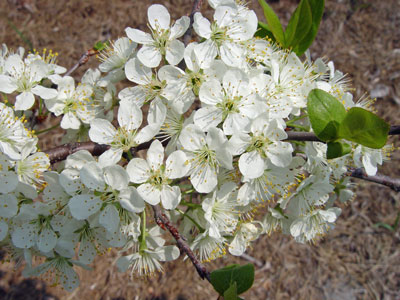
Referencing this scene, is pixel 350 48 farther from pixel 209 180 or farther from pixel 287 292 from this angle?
pixel 209 180

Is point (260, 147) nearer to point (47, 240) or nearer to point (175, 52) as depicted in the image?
point (175, 52)

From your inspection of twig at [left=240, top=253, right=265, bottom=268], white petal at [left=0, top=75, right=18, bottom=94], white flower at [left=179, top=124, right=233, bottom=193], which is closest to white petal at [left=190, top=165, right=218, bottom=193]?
white flower at [left=179, top=124, right=233, bottom=193]

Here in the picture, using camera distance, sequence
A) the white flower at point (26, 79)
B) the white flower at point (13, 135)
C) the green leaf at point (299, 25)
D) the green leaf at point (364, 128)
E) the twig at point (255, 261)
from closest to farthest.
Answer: the green leaf at point (364, 128)
the white flower at point (13, 135)
the green leaf at point (299, 25)
the white flower at point (26, 79)
the twig at point (255, 261)

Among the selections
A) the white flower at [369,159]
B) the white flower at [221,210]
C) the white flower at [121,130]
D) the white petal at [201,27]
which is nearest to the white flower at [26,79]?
the white flower at [121,130]

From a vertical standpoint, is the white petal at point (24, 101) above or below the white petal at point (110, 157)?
above

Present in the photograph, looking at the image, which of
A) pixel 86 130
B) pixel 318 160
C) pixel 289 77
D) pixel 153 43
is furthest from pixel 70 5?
pixel 318 160

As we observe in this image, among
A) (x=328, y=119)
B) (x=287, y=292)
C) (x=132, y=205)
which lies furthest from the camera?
(x=287, y=292)

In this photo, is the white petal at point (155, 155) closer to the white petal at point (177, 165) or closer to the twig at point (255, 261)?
the white petal at point (177, 165)
